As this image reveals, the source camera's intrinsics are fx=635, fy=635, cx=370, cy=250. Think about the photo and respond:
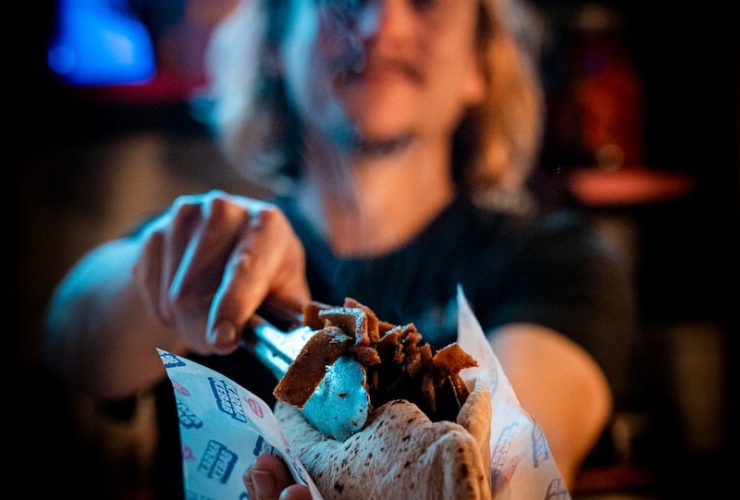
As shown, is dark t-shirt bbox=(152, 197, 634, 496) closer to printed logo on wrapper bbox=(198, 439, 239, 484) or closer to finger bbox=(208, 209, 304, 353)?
finger bbox=(208, 209, 304, 353)

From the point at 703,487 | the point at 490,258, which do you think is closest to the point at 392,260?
the point at 490,258

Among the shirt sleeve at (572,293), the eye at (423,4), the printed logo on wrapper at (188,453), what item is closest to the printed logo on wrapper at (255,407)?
the printed logo on wrapper at (188,453)

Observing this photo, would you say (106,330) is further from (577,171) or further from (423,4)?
(577,171)

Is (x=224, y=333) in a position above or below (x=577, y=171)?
above

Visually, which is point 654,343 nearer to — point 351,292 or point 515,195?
point 515,195

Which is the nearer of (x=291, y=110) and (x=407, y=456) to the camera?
(x=407, y=456)

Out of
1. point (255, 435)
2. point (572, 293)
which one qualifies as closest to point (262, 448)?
point (255, 435)

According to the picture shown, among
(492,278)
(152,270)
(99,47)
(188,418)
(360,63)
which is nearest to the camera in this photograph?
(188,418)
